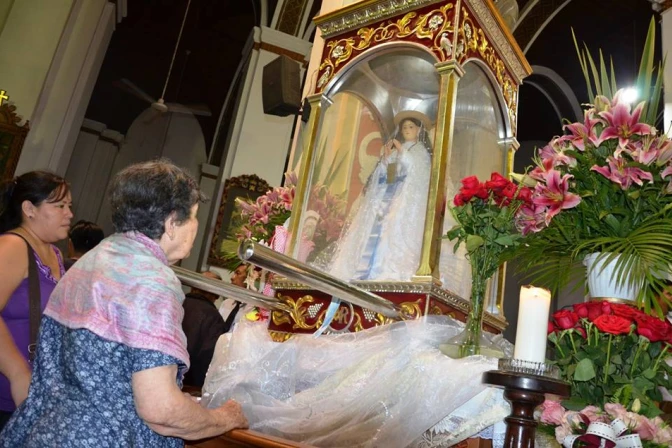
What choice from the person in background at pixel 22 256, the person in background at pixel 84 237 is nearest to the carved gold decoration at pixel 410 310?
the person in background at pixel 22 256

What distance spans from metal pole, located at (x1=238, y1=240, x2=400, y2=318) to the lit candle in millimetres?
651

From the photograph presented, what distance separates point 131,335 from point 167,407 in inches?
6.8

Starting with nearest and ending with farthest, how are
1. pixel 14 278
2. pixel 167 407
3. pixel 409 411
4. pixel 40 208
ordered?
pixel 167 407 → pixel 409 411 → pixel 14 278 → pixel 40 208

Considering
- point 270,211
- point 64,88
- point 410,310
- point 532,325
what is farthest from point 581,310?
point 64,88

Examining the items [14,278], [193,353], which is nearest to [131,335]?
[14,278]

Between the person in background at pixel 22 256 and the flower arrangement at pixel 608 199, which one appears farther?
the person in background at pixel 22 256

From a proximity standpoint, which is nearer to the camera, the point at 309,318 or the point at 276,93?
the point at 309,318

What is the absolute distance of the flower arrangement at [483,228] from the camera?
1762 mm

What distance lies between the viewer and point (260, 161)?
23.3 feet

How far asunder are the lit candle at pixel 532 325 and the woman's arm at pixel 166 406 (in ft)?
2.35

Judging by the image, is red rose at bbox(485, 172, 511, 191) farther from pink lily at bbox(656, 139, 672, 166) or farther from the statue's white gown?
the statue's white gown

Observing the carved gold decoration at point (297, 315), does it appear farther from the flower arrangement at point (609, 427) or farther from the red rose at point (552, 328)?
the flower arrangement at point (609, 427)

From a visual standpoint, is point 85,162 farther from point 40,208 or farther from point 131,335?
point 131,335

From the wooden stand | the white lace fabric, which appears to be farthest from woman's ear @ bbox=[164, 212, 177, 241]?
the wooden stand
